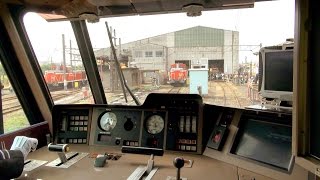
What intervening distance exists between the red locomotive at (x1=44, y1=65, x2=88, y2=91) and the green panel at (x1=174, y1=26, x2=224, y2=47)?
117 centimetres

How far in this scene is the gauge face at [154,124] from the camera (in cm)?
217

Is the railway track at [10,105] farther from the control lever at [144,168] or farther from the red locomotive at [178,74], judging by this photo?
the red locomotive at [178,74]

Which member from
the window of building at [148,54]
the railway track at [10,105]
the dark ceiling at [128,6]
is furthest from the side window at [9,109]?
the window of building at [148,54]

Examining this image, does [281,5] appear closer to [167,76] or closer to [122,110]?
[167,76]

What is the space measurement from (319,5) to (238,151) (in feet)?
3.58

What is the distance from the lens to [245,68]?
2.23m

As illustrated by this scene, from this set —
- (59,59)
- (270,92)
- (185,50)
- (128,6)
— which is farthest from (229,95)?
(59,59)

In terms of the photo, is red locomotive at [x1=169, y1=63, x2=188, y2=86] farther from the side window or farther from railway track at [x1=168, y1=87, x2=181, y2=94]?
the side window

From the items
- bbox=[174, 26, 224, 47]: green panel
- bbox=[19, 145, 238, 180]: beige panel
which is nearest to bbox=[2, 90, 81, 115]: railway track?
bbox=[19, 145, 238, 180]: beige panel

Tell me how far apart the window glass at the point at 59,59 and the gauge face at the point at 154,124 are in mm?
898

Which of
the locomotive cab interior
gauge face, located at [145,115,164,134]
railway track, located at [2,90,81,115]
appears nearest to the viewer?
the locomotive cab interior

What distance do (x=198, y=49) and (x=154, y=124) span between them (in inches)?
28.9

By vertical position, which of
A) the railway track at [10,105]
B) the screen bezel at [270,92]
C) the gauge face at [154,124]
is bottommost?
the gauge face at [154,124]

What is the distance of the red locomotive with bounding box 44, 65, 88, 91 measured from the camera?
2818 millimetres
